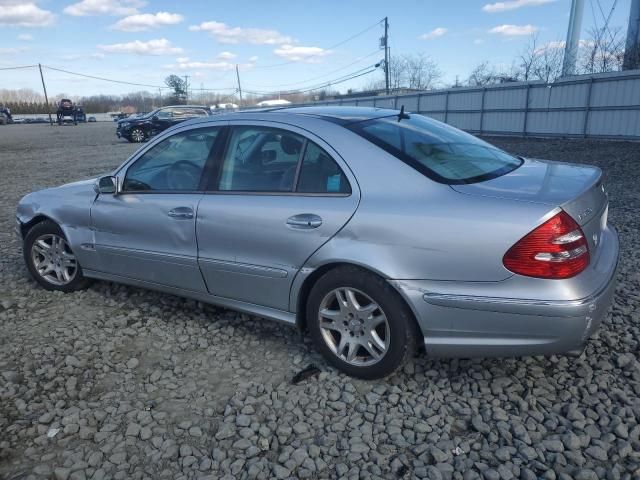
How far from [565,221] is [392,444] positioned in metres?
1.33

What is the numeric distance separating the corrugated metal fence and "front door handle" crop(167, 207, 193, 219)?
49.2ft

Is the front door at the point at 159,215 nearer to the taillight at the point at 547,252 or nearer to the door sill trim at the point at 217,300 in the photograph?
the door sill trim at the point at 217,300

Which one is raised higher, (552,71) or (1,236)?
(552,71)

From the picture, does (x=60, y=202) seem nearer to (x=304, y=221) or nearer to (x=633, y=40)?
(x=304, y=221)

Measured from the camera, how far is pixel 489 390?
8.88 ft

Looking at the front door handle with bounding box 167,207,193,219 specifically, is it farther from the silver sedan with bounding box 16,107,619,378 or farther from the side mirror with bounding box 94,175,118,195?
the side mirror with bounding box 94,175,118,195

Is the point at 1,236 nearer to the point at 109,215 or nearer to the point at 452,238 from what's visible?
the point at 109,215

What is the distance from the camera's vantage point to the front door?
3354 millimetres

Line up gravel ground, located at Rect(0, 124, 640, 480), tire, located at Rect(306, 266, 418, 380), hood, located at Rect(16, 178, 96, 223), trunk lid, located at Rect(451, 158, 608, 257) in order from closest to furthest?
gravel ground, located at Rect(0, 124, 640, 480), trunk lid, located at Rect(451, 158, 608, 257), tire, located at Rect(306, 266, 418, 380), hood, located at Rect(16, 178, 96, 223)

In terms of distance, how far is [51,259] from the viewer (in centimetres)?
431

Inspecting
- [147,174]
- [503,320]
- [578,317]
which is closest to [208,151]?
[147,174]

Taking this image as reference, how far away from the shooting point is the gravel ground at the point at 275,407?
2.23 metres

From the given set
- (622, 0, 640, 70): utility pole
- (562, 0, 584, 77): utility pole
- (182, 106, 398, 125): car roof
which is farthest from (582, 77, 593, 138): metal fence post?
(182, 106, 398, 125): car roof

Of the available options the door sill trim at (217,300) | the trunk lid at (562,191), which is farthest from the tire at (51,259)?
the trunk lid at (562,191)
